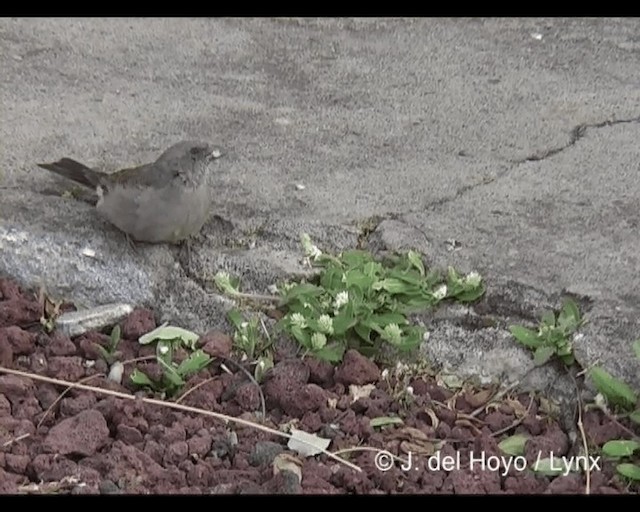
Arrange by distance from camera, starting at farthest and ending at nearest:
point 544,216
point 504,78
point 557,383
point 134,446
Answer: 1. point 504,78
2. point 544,216
3. point 557,383
4. point 134,446

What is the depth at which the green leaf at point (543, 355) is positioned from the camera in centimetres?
360

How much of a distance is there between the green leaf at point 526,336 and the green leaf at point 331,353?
19.6 inches

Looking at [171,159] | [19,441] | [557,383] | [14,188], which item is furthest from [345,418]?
[14,188]

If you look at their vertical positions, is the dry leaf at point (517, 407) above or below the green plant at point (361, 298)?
below

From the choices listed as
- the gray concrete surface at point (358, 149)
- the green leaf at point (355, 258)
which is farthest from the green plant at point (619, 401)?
the green leaf at point (355, 258)

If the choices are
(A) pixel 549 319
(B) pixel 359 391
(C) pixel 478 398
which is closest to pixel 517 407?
(C) pixel 478 398

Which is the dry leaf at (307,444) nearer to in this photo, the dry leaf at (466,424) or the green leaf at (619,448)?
the dry leaf at (466,424)

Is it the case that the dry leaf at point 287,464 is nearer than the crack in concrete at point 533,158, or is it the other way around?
the dry leaf at point 287,464

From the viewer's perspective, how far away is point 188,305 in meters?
3.97

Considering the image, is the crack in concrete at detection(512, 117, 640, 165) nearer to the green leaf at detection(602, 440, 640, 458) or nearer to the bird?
the bird

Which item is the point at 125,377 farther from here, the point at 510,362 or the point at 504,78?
the point at 504,78

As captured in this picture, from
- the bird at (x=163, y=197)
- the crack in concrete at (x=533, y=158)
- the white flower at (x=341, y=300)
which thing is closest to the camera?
the white flower at (x=341, y=300)

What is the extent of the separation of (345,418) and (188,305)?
75cm

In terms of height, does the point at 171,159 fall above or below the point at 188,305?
above
